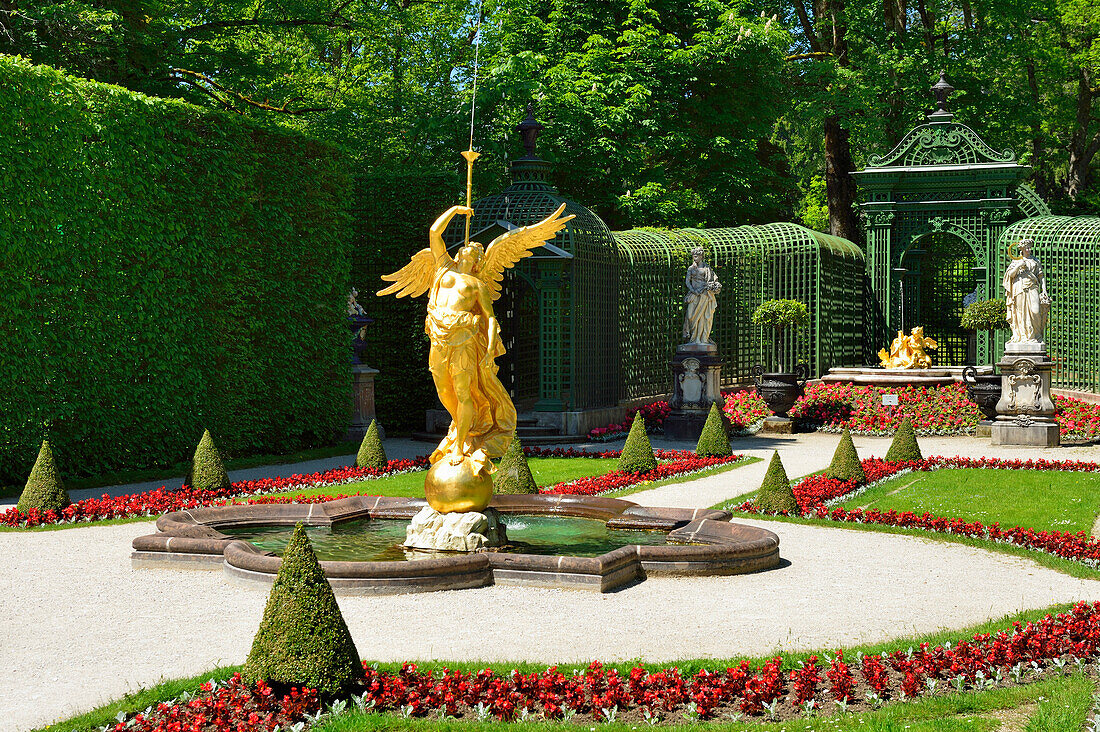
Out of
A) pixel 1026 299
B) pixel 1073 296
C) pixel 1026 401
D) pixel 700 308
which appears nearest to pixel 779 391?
pixel 700 308

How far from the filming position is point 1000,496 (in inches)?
572

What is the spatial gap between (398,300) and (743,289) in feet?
Answer: 26.8

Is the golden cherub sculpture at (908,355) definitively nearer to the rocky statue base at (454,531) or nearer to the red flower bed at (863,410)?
the red flower bed at (863,410)

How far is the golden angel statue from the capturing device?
1031 centimetres

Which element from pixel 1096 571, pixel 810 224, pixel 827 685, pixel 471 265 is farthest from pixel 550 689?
pixel 810 224

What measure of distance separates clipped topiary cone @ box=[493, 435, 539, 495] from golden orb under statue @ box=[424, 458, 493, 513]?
3289 mm

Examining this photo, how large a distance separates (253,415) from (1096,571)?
43.9 feet

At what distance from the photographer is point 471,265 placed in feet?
34.6

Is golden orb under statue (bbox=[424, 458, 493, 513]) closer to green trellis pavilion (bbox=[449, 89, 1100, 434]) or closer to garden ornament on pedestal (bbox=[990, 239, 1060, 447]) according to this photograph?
green trellis pavilion (bbox=[449, 89, 1100, 434])

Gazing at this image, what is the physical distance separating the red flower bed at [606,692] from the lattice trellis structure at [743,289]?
18.8 metres

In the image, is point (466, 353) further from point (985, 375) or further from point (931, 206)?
point (931, 206)

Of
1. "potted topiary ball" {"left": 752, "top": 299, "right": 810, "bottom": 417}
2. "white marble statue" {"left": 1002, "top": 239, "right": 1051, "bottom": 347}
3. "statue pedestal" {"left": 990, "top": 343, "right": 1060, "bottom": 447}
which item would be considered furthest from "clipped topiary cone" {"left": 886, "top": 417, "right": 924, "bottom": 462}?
"potted topiary ball" {"left": 752, "top": 299, "right": 810, "bottom": 417}

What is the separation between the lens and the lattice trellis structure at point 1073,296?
24.8m

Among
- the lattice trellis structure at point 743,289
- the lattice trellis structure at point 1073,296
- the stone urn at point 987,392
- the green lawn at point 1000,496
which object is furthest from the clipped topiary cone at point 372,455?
the lattice trellis structure at point 1073,296
